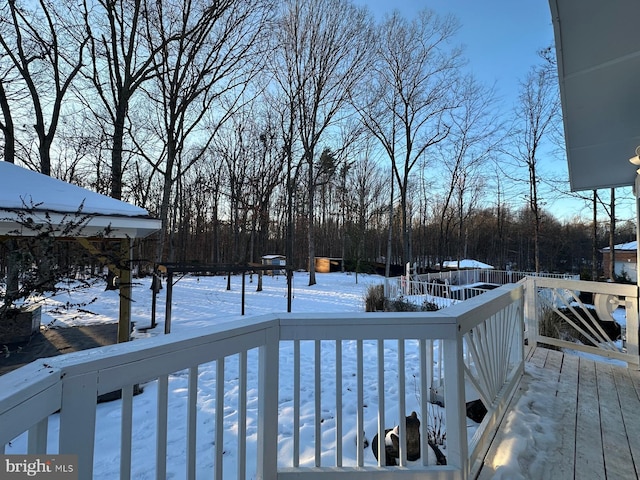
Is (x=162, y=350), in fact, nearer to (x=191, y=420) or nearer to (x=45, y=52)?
(x=191, y=420)

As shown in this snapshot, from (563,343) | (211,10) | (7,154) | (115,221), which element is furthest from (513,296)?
(7,154)

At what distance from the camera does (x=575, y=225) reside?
88.5 feet

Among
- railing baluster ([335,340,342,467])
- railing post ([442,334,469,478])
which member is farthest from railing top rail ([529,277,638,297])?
railing baluster ([335,340,342,467])

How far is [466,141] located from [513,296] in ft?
57.5

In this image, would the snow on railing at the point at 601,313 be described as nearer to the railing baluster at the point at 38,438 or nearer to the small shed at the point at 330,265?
the railing baluster at the point at 38,438

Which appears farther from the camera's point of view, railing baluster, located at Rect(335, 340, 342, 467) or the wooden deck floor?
the wooden deck floor

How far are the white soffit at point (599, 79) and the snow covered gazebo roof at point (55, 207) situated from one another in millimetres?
4729

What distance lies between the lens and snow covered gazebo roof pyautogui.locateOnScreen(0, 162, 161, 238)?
11.6 ft

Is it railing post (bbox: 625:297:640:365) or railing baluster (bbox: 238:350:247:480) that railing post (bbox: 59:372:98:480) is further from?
railing post (bbox: 625:297:640:365)

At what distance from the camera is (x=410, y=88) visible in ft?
47.1

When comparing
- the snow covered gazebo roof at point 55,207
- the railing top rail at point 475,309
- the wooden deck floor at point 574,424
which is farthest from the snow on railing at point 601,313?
the snow covered gazebo roof at point 55,207

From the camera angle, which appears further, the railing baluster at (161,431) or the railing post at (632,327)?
the railing post at (632,327)

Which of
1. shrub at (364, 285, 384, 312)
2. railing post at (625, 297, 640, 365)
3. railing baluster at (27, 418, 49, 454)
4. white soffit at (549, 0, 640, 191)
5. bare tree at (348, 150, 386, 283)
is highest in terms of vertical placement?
bare tree at (348, 150, 386, 283)

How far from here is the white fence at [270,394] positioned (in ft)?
2.65
